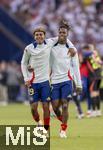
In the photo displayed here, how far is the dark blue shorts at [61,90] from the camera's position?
1630cm

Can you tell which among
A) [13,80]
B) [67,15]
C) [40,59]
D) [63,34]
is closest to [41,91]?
[40,59]

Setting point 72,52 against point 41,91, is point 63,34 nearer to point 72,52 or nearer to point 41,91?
point 72,52

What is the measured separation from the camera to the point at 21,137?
14406 mm

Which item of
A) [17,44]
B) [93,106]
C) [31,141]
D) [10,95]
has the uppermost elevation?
[17,44]

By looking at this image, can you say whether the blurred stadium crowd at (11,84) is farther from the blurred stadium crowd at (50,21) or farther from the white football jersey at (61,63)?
the white football jersey at (61,63)

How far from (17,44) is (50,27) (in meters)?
1.82

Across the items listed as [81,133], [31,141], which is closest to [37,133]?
[31,141]

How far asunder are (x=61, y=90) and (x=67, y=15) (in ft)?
65.1

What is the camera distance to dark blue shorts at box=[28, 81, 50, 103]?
52.5 ft

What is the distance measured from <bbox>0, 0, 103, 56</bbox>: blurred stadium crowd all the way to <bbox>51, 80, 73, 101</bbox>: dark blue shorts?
18576 mm

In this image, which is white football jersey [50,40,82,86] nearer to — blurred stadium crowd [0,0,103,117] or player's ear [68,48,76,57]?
player's ear [68,48,76,57]

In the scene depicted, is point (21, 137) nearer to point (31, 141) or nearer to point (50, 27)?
point (31, 141)

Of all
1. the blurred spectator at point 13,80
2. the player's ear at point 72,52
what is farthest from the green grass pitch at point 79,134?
the blurred spectator at point 13,80

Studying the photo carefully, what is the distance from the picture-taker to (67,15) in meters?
36.0
